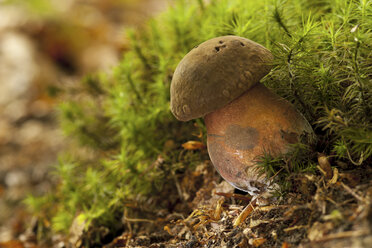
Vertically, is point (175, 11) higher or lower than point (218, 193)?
higher

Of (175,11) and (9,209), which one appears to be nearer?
(175,11)

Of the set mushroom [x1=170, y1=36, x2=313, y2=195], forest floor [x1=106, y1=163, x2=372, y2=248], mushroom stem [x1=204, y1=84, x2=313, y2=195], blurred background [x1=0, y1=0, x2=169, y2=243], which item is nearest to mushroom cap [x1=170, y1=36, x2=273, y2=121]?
mushroom [x1=170, y1=36, x2=313, y2=195]

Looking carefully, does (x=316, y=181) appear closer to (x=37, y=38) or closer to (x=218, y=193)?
(x=218, y=193)

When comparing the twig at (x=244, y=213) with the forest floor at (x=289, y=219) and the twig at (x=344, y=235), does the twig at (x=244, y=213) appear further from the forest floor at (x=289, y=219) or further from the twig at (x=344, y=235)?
the twig at (x=344, y=235)

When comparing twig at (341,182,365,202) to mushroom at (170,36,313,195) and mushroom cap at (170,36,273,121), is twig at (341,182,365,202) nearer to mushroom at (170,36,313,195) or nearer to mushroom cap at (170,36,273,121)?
mushroom at (170,36,313,195)

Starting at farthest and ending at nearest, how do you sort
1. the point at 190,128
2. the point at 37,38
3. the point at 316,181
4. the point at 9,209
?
the point at 37,38 < the point at 9,209 < the point at 190,128 < the point at 316,181

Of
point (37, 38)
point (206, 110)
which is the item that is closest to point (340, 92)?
point (206, 110)

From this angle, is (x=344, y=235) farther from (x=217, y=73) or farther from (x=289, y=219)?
(x=217, y=73)
